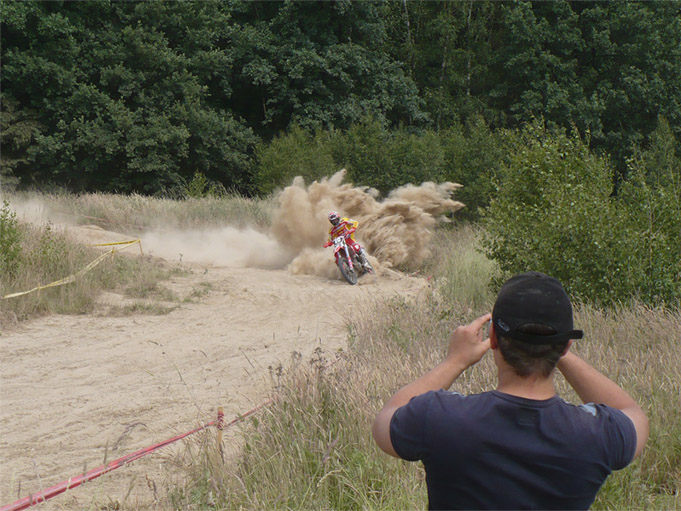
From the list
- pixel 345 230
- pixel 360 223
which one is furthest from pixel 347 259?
pixel 360 223

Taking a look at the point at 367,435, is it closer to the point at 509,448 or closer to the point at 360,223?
the point at 509,448

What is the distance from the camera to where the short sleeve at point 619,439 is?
2.22 m

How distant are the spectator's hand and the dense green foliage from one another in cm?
693

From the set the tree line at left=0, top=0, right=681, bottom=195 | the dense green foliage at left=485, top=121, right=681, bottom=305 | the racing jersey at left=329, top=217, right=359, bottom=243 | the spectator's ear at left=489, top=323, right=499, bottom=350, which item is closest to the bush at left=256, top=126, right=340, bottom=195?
the tree line at left=0, top=0, right=681, bottom=195

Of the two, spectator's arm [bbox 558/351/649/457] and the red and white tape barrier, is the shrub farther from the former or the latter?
spectator's arm [bbox 558/351/649/457]

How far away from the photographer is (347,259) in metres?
15.6

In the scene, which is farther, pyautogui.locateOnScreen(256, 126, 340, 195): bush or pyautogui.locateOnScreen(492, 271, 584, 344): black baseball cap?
pyautogui.locateOnScreen(256, 126, 340, 195): bush

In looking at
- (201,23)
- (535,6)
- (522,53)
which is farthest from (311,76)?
(535,6)

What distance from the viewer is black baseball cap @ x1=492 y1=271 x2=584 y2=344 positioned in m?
2.23

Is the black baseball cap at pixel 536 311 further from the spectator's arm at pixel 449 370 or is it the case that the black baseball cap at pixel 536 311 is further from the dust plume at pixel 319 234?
the dust plume at pixel 319 234

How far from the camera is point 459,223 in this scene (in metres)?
24.5

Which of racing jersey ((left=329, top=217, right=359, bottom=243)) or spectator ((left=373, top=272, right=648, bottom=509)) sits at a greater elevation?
spectator ((left=373, top=272, right=648, bottom=509))

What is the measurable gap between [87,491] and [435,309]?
5.10m

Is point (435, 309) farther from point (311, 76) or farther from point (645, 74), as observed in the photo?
point (645, 74)
